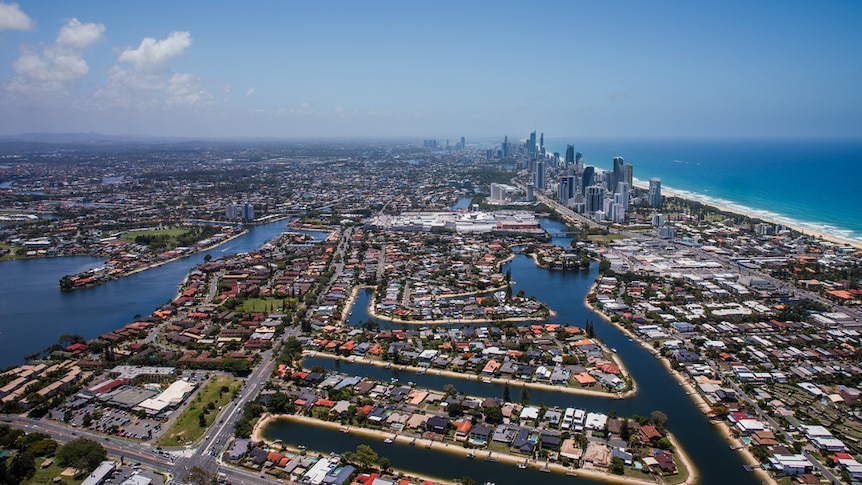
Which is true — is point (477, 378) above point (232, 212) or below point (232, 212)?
below

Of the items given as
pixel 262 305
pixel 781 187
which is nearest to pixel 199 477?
pixel 262 305

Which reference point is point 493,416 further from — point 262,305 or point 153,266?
point 153,266

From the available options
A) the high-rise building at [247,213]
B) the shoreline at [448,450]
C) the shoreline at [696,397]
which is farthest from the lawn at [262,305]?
the high-rise building at [247,213]

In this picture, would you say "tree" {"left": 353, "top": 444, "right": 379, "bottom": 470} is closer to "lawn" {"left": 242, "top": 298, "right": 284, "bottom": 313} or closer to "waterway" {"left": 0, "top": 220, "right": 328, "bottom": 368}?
"lawn" {"left": 242, "top": 298, "right": 284, "bottom": 313}

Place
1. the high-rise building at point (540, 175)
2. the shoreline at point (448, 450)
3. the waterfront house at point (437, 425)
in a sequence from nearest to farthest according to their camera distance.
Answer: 1. the shoreline at point (448, 450)
2. the waterfront house at point (437, 425)
3. the high-rise building at point (540, 175)

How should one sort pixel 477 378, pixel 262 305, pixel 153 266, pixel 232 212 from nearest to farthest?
pixel 477 378 < pixel 262 305 < pixel 153 266 < pixel 232 212

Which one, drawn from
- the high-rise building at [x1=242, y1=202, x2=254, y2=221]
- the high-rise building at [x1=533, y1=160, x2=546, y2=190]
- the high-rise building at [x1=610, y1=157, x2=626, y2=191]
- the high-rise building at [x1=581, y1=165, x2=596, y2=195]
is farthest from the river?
the high-rise building at [x1=533, y1=160, x2=546, y2=190]

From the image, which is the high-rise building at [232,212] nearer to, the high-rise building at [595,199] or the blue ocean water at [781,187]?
the high-rise building at [595,199]
